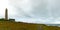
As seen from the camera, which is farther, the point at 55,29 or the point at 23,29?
the point at 55,29

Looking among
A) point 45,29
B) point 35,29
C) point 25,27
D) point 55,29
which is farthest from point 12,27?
point 55,29

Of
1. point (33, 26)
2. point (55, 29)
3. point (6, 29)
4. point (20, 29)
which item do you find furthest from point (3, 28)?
point (55, 29)

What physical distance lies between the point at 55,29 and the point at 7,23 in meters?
3.08

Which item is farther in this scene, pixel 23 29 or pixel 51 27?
pixel 51 27

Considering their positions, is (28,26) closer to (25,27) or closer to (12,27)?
(25,27)

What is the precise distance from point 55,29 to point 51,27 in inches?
12.0

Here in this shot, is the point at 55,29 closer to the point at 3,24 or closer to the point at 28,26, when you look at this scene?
the point at 28,26

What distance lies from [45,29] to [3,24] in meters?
2.60

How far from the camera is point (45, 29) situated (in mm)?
8828

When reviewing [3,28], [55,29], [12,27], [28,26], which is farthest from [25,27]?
[55,29]

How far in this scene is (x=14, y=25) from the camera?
8.59 meters

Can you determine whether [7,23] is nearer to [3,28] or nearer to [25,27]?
[3,28]

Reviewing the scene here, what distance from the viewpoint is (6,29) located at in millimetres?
8352

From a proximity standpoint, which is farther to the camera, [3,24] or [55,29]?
[55,29]
